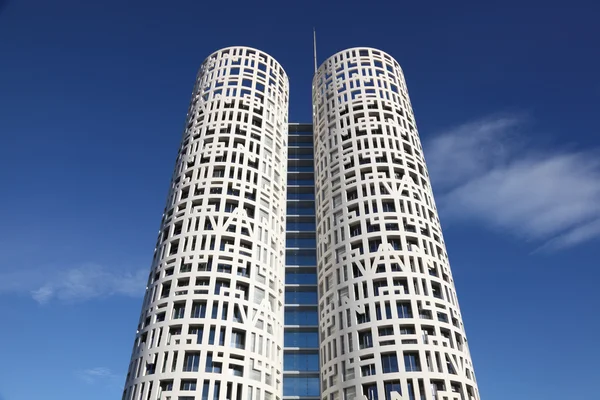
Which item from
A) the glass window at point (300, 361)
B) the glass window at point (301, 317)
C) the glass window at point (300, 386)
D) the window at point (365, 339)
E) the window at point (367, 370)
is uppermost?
the glass window at point (301, 317)

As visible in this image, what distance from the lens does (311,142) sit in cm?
8275

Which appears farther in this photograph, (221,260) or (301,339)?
(301,339)

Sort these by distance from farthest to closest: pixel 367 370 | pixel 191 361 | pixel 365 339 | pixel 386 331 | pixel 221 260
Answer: pixel 221 260 < pixel 365 339 < pixel 386 331 < pixel 367 370 < pixel 191 361

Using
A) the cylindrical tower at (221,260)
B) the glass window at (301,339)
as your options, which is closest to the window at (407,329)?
the cylindrical tower at (221,260)

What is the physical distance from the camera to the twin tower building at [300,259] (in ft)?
150

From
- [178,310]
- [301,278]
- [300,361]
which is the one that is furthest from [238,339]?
[301,278]

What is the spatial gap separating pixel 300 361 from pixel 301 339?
2.92m

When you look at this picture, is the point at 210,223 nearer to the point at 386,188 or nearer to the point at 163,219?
the point at 163,219

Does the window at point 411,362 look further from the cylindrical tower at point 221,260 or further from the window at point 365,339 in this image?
the cylindrical tower at point 221,260

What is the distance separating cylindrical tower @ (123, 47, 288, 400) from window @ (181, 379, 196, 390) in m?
0.09

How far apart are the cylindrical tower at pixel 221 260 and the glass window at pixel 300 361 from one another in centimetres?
772

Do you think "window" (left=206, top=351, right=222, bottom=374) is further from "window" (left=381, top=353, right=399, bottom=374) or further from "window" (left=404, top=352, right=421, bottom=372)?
"window" (left=404, top=352, right=421, bottom=372)

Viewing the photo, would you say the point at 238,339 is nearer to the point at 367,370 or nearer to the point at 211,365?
the point at 211,365

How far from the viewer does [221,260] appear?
52.3 meters
